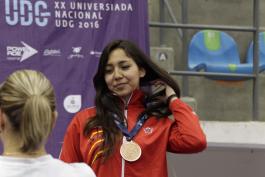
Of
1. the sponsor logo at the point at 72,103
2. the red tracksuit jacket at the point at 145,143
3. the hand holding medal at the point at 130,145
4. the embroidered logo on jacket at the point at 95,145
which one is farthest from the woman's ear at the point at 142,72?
the sponsor logo at the point at 72,103

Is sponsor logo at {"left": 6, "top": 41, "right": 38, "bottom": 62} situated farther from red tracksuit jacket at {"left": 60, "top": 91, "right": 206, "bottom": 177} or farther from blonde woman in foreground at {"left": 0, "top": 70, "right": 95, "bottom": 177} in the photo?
blonde woman in foreground at {"left": 0, "top": 70, "right": 95, "bottom": 177}

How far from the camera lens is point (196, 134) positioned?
254 centimetres

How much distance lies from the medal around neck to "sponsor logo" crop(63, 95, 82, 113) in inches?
67.4

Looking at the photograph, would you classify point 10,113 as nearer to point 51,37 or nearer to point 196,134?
point 196,134

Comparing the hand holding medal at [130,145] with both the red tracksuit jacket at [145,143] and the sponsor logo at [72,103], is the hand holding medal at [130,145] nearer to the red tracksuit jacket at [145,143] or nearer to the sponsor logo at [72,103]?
the red tracksuit jacket at [145,143]

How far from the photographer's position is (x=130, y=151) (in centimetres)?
242

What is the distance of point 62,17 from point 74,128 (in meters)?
1.71

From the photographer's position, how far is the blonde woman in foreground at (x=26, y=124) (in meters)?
1.63

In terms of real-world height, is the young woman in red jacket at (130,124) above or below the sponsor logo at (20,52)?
below

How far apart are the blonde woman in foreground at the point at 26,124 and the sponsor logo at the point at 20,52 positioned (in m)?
2.42

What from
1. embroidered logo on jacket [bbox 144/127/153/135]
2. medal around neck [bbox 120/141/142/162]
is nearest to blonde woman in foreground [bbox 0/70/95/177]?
medal around neck [bbox 120/141/142/162]

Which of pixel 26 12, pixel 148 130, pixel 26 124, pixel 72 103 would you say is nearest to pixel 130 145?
pixel 148 130

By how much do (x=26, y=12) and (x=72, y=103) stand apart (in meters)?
0.70

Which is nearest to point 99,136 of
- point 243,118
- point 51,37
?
point 51,37
